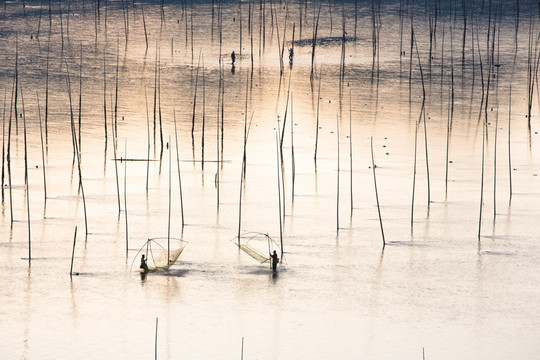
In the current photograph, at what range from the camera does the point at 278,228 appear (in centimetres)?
1091

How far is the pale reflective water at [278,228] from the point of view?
801 centimetres

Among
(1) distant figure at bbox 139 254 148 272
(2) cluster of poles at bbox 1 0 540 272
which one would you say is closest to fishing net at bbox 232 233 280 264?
(1) distant figure at bbox 139 254 148 272

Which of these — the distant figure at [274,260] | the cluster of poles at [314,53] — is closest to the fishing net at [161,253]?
the distant figure at [274,260]

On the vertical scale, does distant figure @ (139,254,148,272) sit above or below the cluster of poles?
below

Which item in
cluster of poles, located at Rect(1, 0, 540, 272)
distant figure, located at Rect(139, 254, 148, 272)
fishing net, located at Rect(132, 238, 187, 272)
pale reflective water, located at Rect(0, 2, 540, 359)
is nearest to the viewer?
pale reflective water, located at Rect(0, 2, 540, 359)

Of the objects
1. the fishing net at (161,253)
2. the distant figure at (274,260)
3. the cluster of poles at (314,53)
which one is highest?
the cluster of poles at (314,53)

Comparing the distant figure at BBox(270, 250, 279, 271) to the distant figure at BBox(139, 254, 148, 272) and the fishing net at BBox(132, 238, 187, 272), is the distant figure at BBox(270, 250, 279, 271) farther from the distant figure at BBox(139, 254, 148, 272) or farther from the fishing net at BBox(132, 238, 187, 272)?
the distant figure at BBox(139, 254, 148, 272)

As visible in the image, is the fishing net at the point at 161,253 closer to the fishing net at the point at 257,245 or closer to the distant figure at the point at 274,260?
the fishing net at the point at 257,245

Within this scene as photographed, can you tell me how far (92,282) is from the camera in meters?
9.04

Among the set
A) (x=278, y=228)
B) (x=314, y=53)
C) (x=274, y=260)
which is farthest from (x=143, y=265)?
(x=314, y=53)

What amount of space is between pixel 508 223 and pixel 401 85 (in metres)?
10.4

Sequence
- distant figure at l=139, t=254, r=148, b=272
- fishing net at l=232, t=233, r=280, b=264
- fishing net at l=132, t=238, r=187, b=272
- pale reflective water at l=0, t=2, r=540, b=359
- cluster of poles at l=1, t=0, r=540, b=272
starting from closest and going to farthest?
pale reflective water at l=0, t=2, r=540, b=359
distant figure at l=139, t=254, r=148, b=272
fishing net at l=132, t=238, r=187, b=272
fishing net at l=232, t=233, r=280, b=264
cluster of poles at l=1, t=0, r=540, b=272

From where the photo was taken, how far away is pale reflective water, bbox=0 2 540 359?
8.01 meters

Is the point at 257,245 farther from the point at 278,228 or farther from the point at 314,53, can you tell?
the point at 314,53
